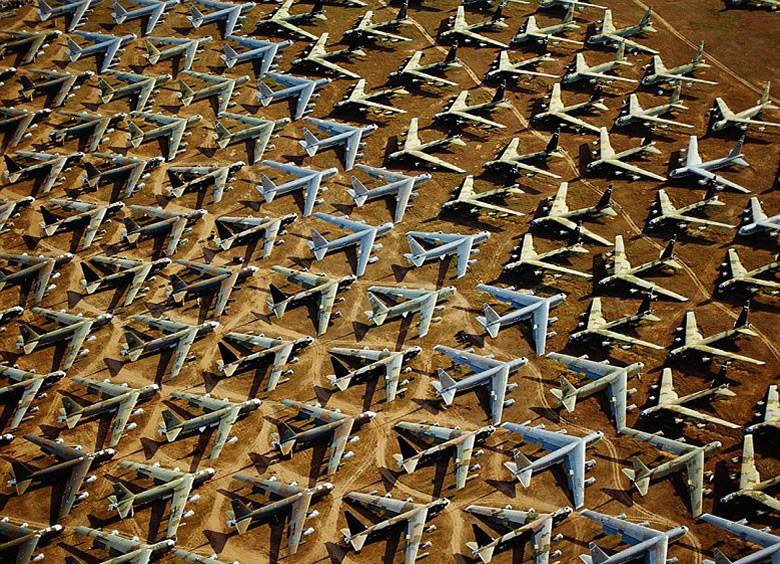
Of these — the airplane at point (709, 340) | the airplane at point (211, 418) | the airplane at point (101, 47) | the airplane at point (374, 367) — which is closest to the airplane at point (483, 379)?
the airplane at point (374, 367)

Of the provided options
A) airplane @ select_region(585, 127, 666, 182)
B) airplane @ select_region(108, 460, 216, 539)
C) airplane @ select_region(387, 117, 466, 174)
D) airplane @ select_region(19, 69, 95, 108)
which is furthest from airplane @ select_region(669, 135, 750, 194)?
airplane @ select_region(19, 69, 95, 108)

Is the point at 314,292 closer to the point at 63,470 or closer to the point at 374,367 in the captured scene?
the point at 374,367

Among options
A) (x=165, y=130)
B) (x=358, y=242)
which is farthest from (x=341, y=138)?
(x=165, y=130)

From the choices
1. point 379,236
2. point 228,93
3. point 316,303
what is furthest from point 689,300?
point 228,93

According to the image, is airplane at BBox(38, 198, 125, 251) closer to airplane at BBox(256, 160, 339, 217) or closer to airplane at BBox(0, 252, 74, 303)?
airplane at BBox(0, 252, 74, 303)

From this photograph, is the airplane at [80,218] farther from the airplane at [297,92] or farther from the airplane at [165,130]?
the airplane at [297,92]

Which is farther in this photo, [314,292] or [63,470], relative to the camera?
[314,292]
